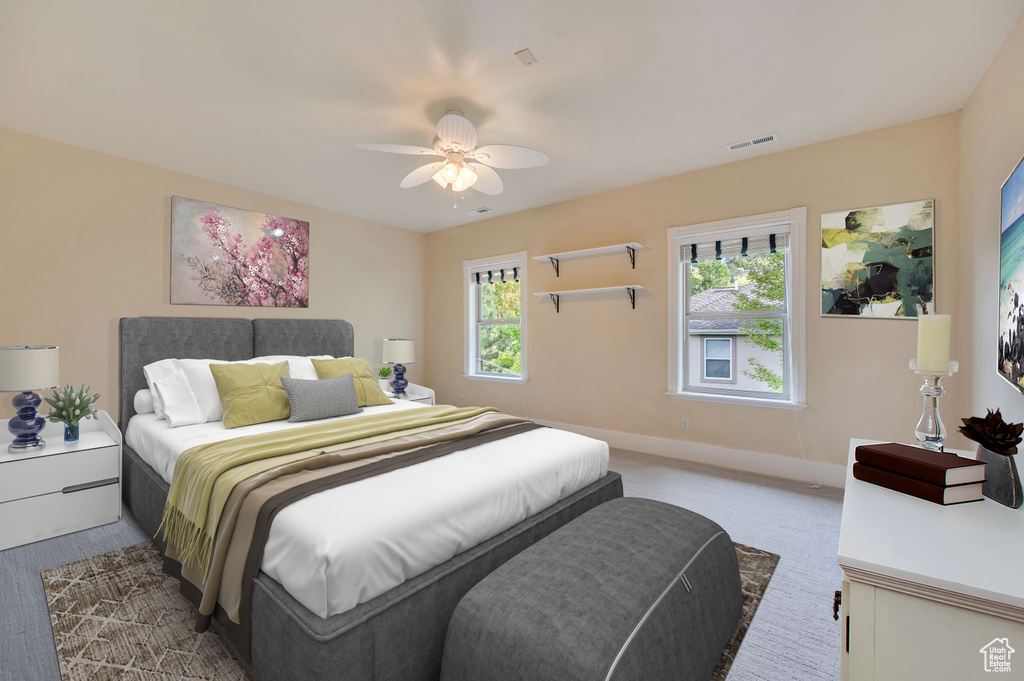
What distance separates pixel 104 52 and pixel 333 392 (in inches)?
84.5

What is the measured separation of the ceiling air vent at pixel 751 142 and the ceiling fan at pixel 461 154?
1.60m

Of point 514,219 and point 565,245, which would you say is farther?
point 514,219

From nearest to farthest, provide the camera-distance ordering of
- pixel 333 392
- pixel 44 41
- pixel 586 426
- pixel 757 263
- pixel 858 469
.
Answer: pixel 858 469, pixel 44 41, pixel 333 392, pixel 757 263, pixel 586 426

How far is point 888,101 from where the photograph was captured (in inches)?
105

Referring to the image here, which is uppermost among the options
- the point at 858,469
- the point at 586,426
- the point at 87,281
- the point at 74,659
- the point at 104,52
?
the point at 104,52

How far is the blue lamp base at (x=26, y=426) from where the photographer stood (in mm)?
2553

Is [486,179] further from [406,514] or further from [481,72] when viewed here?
[406,514]

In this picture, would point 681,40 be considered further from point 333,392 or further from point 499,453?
point 333,392

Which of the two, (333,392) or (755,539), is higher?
(333,392)

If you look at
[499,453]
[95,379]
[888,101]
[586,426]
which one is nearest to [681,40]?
[888,101]

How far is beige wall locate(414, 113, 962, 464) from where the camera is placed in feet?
9.78

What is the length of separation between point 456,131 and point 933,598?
263 cm

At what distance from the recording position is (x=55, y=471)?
2516 millimetres

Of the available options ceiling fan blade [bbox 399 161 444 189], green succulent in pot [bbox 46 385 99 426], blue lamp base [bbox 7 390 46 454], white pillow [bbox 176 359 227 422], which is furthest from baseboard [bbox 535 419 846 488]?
blue lamp base [bbox 7 390 46 454]
